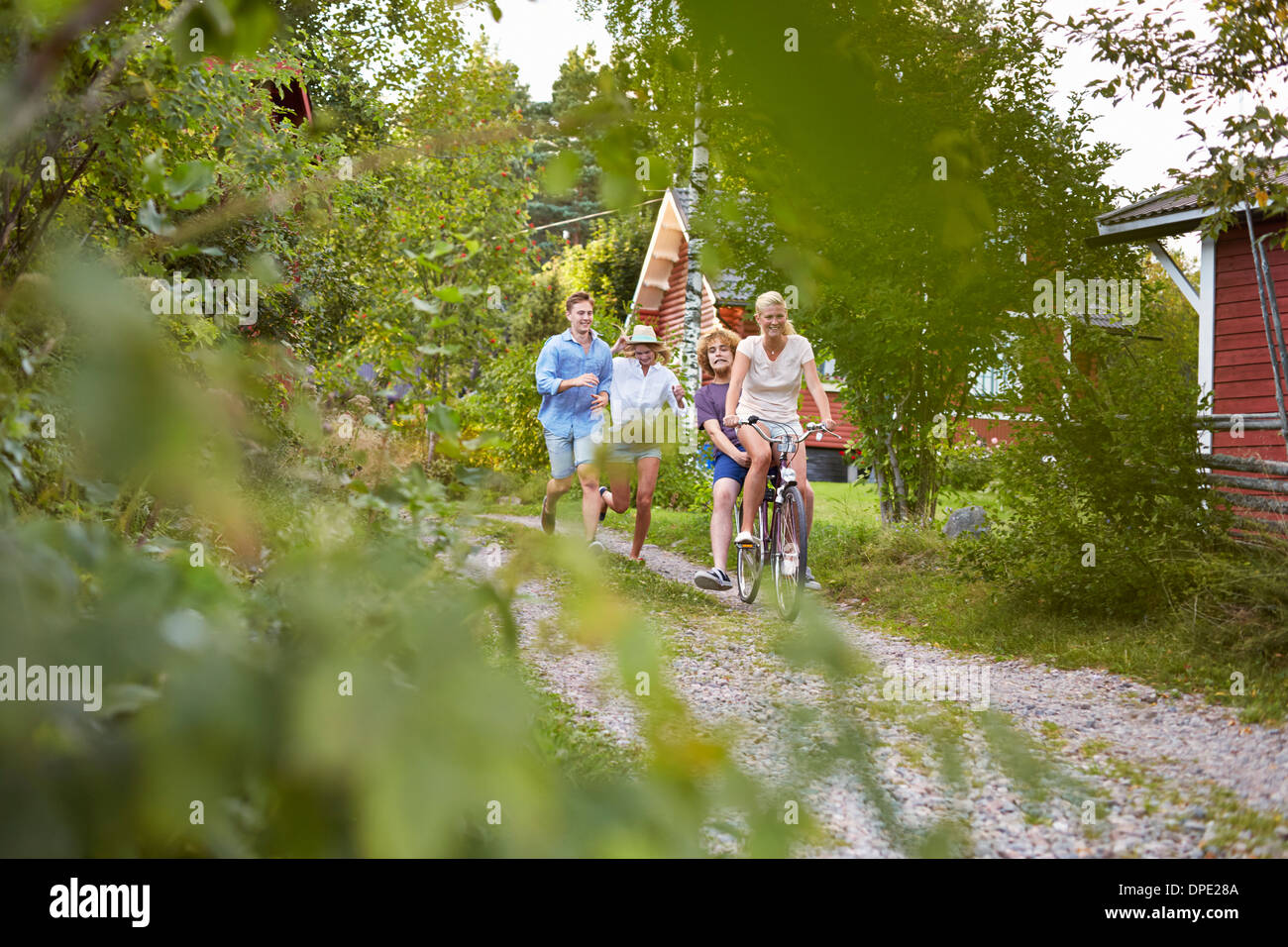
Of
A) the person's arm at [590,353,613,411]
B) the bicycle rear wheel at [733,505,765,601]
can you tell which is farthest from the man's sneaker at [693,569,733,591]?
the person's arm at [590,353,613,411]

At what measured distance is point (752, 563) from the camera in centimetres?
659

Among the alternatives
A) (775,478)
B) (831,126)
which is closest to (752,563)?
(775,478)

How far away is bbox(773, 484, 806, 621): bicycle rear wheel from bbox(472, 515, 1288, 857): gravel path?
295 millimetres

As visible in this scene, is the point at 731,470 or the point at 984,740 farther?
the point at 731,470

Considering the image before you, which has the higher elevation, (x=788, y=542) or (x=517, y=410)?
(x=517, y=410)

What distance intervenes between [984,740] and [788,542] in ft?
18.5

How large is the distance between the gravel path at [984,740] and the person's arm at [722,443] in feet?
3.39

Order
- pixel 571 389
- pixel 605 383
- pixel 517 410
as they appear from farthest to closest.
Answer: pixel 517 410 < pixel 605 383 < pixel 571 389

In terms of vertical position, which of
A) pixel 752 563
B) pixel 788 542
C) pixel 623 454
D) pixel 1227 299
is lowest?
pixel 752 563

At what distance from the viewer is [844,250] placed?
50.1 inches

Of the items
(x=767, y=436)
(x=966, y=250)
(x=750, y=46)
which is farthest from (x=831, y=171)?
(x=767, y=436)

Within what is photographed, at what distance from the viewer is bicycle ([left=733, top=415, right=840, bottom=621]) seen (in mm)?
6027

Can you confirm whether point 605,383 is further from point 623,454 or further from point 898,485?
point 623,454

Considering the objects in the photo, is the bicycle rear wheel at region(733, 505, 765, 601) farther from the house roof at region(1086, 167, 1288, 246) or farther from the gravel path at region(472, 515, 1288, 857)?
the house roof at region(1086, 167, 1288, 246)
